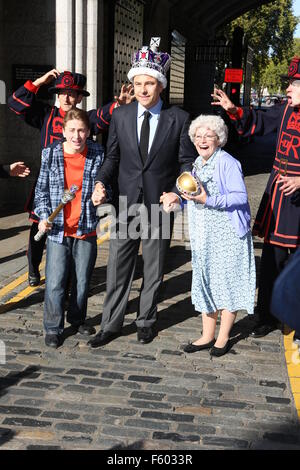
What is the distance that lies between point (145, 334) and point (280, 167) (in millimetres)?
1730

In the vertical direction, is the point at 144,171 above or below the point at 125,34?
below

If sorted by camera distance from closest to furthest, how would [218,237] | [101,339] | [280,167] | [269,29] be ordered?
[218,237] → [101,339] → [280,167] → [269,29]

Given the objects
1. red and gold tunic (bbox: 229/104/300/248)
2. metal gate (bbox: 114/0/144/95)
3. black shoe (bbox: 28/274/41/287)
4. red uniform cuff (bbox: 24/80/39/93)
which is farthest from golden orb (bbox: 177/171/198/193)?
metal gate (bbox: 114/0/144/95)

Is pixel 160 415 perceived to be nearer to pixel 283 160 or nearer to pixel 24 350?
pixel 24 350

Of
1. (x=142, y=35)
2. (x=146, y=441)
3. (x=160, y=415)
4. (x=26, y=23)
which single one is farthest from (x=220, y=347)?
(x=142, y=35)

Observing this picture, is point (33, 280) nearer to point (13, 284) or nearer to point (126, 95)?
point (13, 284)

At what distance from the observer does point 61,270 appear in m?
4.79

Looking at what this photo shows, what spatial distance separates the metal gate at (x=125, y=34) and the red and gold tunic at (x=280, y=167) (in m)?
8.52

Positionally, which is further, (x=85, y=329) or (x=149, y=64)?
(x=85, y=329)

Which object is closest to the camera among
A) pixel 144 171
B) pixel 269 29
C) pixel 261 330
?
pixel 144 171

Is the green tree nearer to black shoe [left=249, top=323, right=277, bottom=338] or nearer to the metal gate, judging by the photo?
the metal gate

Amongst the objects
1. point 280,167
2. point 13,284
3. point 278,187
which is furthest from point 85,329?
point 280,167

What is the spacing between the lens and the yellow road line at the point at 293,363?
4.21m
